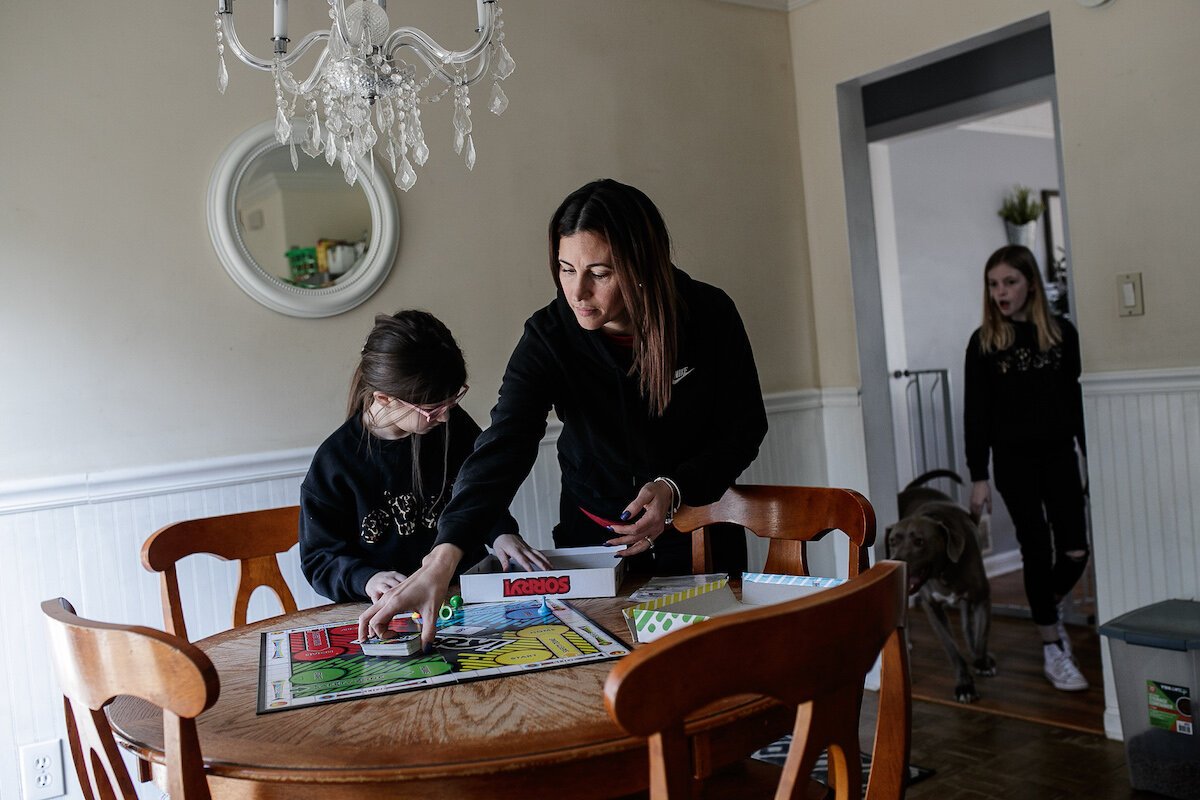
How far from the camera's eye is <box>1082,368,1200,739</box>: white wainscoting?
112 inches

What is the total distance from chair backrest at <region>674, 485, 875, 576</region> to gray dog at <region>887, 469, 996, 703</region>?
170 cm

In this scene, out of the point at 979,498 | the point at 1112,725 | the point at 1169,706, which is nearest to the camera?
the point at 1169,706

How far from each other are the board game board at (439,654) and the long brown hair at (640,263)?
1.50 ft

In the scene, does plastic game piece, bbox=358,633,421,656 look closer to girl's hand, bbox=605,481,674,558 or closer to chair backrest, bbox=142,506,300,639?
girl's hand, bbox=605,481,674,558

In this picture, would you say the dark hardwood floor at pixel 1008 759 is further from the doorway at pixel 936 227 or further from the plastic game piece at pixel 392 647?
the plastic game piece at pixel 392 647

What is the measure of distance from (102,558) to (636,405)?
→ 1.40m

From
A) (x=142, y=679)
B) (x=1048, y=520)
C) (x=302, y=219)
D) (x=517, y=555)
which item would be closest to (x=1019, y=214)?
(x=1048, y=520)

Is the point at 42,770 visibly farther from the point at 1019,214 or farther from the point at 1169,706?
the point at 1019,214

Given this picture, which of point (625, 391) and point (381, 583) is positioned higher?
point (625, 391)

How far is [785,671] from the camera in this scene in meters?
0.87

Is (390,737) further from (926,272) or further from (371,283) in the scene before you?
(926,272)

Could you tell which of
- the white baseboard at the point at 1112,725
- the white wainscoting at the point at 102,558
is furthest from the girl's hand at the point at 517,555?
the white baseboard at the point at 1112,725

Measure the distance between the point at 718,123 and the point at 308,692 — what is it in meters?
2.84

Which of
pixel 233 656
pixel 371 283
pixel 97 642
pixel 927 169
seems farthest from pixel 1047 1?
pixel 97 642
